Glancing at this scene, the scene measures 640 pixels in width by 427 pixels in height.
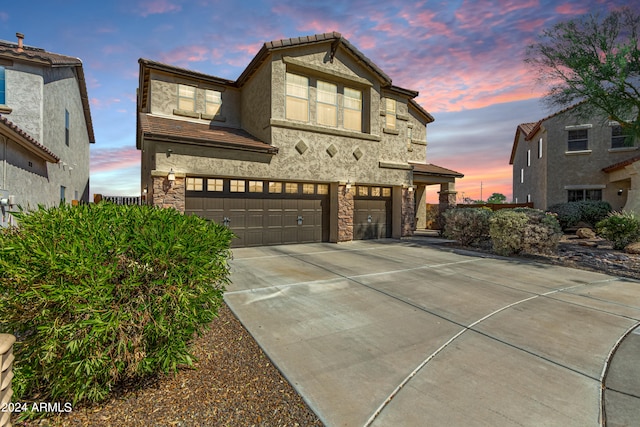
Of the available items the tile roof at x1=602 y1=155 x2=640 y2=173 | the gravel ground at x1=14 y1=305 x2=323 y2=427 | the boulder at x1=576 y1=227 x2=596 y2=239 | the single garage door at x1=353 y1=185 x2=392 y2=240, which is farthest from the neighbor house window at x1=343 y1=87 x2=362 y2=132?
the tile roof at x1=602 y1=155 x2=640 y2=173

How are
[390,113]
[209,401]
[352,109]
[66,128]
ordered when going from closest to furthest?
[209,401]
[352,109]
[66,128]
[390,113]

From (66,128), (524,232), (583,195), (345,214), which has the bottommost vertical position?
(524,232)

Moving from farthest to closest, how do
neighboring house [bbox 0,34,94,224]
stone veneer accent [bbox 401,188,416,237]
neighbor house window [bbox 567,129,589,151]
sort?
1. neighbor house window [bbox 567,129,589,151]
2. stone veneer accent [bbox 401,188,416,237]
3. neighboring house [bbox 0,34,94,224]

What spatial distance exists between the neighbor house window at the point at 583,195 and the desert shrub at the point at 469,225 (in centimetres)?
1245

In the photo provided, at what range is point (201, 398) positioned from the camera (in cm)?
299

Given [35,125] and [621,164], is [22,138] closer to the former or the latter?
[35,125]

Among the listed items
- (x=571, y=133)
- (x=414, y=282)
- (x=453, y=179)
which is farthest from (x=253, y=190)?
(x=571, y=133)

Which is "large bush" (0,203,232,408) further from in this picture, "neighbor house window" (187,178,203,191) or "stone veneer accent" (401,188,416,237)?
"stone veneer accent" (401,188,416,237)

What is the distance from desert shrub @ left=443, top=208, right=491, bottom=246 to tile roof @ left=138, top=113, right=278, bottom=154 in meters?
8.49

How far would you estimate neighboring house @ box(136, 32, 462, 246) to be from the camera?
1110 centimetres

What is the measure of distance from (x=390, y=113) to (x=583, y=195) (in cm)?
1510

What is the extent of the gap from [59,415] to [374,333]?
12.1 ft

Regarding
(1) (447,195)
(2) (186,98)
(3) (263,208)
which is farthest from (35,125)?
(1) (447,195)

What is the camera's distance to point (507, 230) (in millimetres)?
10961
